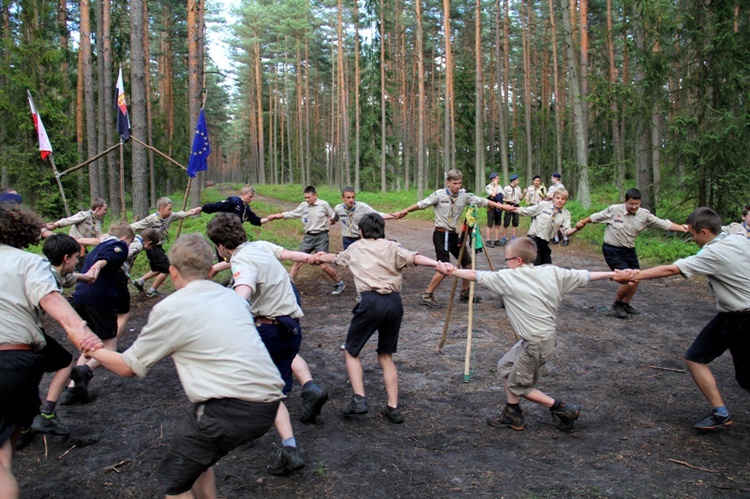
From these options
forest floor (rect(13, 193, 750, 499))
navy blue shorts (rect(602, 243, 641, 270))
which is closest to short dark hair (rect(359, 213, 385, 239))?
forest floor (rect(13, 193, 750, 499))

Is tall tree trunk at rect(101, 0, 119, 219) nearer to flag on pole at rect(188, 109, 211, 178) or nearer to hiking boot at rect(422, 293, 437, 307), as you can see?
flag on pole at rect(188, 109, 211, 178)

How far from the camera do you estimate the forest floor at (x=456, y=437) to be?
152 inches

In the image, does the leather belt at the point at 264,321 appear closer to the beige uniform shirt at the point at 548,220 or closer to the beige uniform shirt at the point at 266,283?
the beige uniform shirt at the point at 266,283

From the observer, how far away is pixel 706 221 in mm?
4754

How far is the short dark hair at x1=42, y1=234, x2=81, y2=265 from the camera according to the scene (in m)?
4.46

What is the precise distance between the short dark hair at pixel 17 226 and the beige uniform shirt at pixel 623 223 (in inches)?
312

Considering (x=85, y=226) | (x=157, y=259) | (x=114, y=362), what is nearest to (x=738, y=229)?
(x=114, y=362)

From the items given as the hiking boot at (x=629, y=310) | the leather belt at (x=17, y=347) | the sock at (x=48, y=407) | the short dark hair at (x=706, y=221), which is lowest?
the sock at (x=48, y=407)

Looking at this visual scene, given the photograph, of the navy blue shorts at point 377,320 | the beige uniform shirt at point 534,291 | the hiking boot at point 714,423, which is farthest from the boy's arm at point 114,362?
the hiking boot at point 714,423

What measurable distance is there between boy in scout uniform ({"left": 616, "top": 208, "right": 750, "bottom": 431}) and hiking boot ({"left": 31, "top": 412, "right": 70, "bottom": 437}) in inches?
215

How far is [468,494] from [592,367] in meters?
3.41

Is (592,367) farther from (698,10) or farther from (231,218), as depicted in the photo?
(698,10)

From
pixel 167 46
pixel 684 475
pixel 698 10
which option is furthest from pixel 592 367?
pixel 167 46

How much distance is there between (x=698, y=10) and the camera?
12.8m
